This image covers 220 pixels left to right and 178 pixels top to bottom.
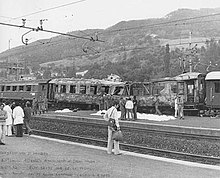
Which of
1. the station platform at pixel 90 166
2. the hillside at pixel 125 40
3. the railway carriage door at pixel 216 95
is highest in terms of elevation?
the hillside at pixel 125 40

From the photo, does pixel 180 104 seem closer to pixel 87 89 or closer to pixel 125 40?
pixel 87 89

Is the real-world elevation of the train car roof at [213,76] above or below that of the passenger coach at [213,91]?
above

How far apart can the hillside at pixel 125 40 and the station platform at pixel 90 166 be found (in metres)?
6.45

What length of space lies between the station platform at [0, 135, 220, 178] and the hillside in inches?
254

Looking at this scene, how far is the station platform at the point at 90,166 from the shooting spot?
737cm

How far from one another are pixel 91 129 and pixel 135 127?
2.69 meters

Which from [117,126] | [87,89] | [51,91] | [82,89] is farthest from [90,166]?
[51,91]

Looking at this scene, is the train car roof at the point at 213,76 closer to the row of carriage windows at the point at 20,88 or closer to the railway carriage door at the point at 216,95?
the railway carriage door at the point at 216,95

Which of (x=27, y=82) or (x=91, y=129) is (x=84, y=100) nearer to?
(x=27, y=82)

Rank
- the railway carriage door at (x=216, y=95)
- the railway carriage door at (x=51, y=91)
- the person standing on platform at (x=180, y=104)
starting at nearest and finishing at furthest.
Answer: the person standing on platform at (x=180, y=104) → the railway carriage door at (x=216, y=95) → the railway carriage door at (x=51, y=91)

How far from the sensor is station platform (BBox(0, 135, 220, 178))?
24.2ft

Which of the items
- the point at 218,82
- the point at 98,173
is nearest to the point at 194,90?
the point at 218,82

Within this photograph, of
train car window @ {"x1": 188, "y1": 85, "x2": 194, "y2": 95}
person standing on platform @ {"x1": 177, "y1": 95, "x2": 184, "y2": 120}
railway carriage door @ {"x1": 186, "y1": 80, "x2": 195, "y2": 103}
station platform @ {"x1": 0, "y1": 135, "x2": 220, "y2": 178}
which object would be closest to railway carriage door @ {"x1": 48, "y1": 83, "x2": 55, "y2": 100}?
railway carriage door @ {"x1": 186, "y1": 80, "x2": 195, "y2": 103}

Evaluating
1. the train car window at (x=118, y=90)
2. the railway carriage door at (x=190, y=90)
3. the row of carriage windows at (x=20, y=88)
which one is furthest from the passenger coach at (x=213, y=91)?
the row of carriage windows at (x=20, y=88)
